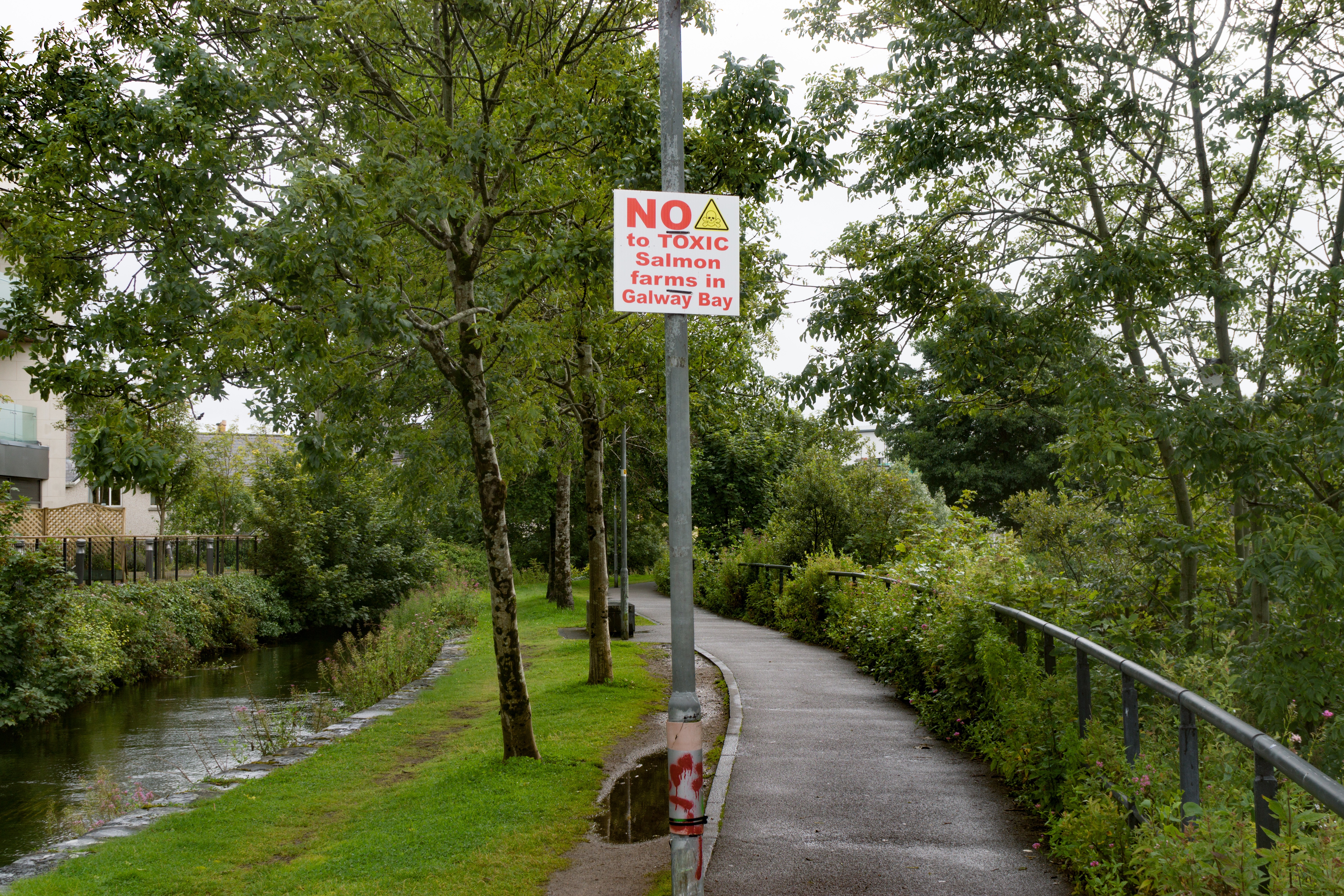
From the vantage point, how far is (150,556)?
27656 millimetres

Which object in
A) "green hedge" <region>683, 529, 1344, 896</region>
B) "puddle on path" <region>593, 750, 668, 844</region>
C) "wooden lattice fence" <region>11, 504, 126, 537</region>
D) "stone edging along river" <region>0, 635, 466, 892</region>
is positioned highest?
"wooden lattice fence" <region>11, 504, 126, 537</region>

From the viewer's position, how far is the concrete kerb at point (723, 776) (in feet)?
20.7

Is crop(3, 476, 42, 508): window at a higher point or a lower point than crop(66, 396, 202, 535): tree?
higher

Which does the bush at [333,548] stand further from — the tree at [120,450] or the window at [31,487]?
the tree at [120,450]

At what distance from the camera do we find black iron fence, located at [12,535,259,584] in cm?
2397

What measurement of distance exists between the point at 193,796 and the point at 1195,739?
8017 millimetres

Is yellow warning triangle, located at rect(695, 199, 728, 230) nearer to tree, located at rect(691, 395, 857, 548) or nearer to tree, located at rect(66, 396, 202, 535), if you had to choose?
tree, located at rect(66, 396, 202, 535)

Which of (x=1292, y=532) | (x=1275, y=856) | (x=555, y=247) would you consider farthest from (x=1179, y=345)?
(x=1275, y=856)

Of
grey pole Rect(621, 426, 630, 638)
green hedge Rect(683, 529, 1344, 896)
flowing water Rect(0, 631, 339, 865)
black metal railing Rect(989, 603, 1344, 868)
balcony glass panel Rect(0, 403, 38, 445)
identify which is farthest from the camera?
balcony glass panel Rect(0, 403, 38, 445)

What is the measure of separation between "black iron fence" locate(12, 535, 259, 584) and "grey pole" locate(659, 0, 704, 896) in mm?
19234

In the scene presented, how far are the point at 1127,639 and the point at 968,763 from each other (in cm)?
164

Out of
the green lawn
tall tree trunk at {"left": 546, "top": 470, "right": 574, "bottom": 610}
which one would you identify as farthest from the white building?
the green lawn

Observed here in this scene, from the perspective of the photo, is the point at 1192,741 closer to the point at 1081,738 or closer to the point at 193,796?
the point at 1081,738

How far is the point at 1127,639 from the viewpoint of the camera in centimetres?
834
